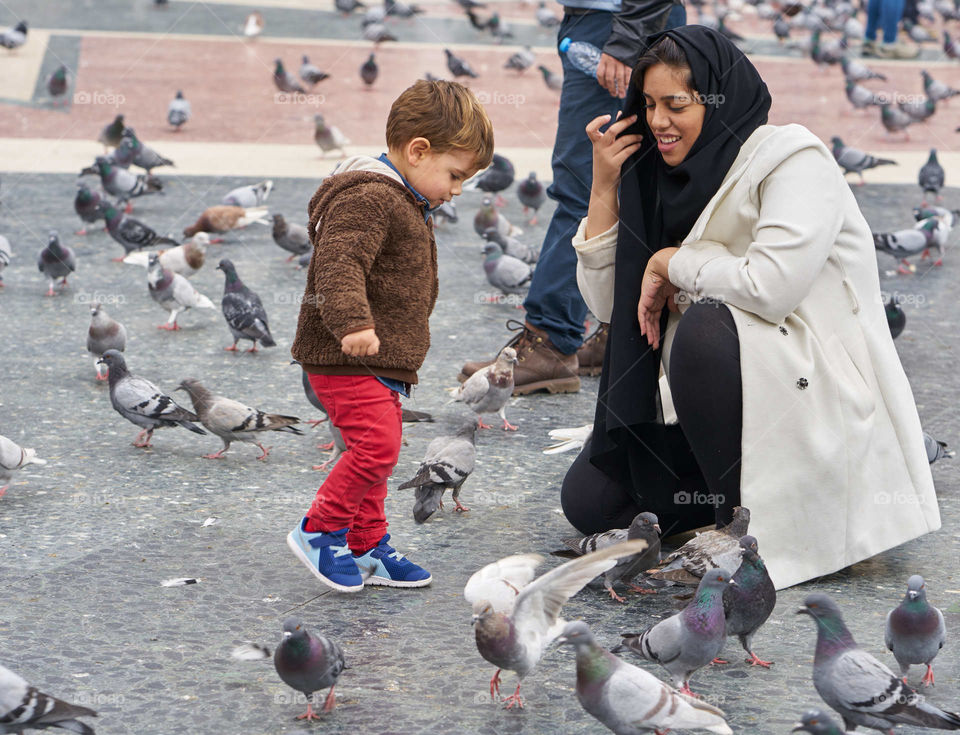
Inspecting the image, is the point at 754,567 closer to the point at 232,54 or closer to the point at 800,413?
the point at 800,413

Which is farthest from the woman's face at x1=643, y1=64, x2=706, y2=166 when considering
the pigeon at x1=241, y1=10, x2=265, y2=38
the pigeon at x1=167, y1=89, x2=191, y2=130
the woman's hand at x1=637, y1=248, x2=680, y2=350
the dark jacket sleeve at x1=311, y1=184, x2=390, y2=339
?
the pigeon at x1=241, y1=10, x2=265, y2=38

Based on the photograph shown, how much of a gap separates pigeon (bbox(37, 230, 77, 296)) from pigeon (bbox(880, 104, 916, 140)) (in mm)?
9663

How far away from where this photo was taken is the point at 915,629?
2955 mm

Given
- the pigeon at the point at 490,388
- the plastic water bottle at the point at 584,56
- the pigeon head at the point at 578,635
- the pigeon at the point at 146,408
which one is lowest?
the pigeon at the point at 146,408

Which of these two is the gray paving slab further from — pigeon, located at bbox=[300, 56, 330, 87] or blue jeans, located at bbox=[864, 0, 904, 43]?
blue jeans, located at bbox=[864, 0, 904, 43]

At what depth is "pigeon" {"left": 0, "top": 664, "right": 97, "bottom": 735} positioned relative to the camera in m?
2.57

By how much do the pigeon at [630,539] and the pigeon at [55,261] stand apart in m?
4.32

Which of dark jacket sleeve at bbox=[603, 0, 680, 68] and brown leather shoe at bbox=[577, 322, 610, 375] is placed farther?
brown leather shoe at bbox=[577, 322, 610, 375]

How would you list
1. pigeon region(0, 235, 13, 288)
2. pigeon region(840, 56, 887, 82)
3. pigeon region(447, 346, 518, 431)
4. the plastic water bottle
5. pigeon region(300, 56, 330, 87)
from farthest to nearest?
pigeon region(840, 56, 887, 82), pigeon region(300, 56, 330, 87), pigeon region(0, 235, 13, 288), the plastic water bottle, pigeon region(447, 346, 518, 431)

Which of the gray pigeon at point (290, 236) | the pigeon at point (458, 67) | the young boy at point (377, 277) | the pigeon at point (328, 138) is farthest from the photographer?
the pigeon at point (458, 67)

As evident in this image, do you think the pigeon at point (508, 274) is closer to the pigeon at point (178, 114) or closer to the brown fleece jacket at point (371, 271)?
the brown fleece jacket at point (371, 271)

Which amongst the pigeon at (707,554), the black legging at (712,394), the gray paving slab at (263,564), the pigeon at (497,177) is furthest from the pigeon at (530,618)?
the pigeon at (497,177)

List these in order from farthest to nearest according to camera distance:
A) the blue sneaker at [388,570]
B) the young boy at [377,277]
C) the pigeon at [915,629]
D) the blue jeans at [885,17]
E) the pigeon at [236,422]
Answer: the blue jeans at [885,17] < the pigeon at [236,422] < the blue sneaker at [388,570] < the young boy at [377,277] < the pigeon at [915,629]

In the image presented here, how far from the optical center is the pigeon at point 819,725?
8.23ft
